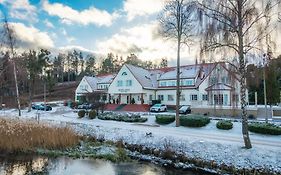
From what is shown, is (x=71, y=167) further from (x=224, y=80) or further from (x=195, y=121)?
(x=195, y=121)

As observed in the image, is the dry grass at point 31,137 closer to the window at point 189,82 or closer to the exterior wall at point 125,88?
the window at point 189,82

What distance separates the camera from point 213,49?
14039 mm

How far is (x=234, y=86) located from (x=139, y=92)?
38.1 m

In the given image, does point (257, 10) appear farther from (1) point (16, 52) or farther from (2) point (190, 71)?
(2) point (190, 71)

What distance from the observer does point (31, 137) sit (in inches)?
682

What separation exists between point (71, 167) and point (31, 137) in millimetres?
4811

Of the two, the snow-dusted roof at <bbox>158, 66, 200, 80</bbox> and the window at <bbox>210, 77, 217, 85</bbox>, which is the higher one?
the snow-dusted roof at <bbox>158, 66, 200, 80</bbox>

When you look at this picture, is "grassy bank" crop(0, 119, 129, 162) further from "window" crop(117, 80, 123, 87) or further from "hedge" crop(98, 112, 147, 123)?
"window" crop(117, 80, 123, 87)

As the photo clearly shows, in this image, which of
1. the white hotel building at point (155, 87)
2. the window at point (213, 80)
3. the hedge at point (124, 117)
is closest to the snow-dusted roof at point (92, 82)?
the white hotel building at point (155, 87)

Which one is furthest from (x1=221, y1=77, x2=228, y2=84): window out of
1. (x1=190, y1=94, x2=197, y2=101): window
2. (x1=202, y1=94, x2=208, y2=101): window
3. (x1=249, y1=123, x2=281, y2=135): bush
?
(x1=190, y1=94, x2=197, y2=101): window

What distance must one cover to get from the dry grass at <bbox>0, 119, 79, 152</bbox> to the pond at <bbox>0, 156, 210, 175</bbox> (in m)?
1.29

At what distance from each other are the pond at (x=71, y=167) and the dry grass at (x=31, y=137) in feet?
4.23

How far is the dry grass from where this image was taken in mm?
16800

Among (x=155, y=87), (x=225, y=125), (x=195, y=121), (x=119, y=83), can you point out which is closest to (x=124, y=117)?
(x=195, y=121)
